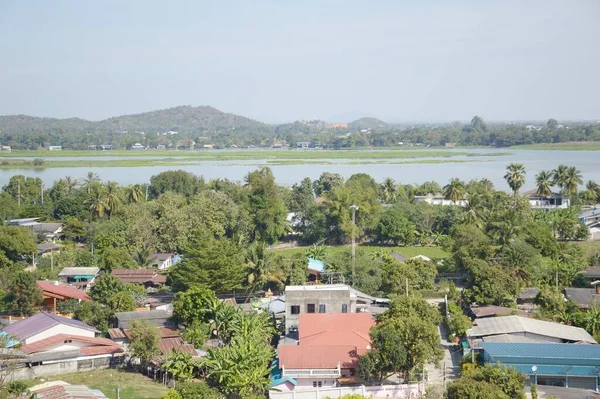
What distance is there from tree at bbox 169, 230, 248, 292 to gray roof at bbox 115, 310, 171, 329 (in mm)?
1790

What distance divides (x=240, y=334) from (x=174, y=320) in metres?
3.04

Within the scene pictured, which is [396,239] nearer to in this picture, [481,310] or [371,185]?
[371,185]

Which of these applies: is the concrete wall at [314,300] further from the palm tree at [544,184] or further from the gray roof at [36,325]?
the palm tree at [544,184]

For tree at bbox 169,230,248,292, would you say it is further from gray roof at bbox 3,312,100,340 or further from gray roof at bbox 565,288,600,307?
gray roof at bbox 565,288,600,307

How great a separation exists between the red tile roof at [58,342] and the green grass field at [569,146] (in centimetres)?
8563

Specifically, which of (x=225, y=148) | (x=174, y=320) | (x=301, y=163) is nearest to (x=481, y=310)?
(x=174, y=320)

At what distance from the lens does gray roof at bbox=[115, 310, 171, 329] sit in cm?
1842

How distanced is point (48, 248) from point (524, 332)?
65.5ft

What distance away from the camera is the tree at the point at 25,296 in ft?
64.7

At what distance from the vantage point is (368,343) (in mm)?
15781

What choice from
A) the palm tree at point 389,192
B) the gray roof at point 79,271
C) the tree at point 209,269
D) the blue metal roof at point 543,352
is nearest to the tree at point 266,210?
the gray roof at point 79,271

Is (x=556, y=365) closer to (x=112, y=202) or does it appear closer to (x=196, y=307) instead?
(x=196, y=307)

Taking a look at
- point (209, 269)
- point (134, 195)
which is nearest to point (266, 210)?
point (134, 195)

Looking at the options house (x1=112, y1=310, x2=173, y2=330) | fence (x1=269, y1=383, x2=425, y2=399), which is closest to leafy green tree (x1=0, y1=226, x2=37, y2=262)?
house (x1=112, y1=310, x2=173, y2=330)
